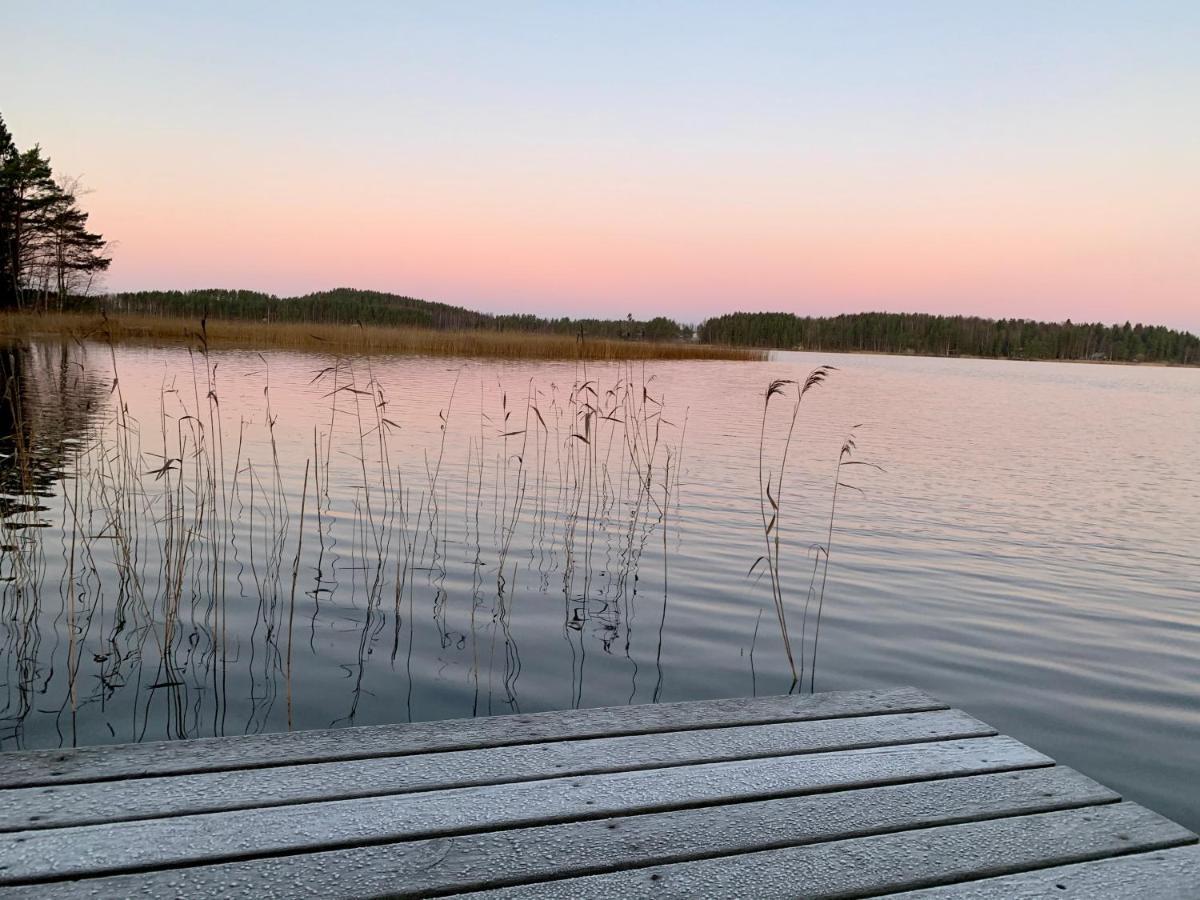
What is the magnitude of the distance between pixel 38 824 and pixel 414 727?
0.91 meters

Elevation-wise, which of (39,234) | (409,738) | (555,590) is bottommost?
(555,590)

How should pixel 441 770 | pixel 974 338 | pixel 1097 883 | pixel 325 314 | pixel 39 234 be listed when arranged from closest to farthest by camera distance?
pixel 1097 883, pixel 441 770, pixel 39 234, pixel 325 314, pixel 974 338

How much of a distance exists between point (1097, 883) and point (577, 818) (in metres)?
1.10

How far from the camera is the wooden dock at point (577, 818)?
5.43 feet

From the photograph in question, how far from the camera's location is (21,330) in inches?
1031

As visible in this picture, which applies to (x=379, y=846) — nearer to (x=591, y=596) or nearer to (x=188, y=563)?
(x=591, y=596)

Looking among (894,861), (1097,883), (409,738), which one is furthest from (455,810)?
(1097,883)

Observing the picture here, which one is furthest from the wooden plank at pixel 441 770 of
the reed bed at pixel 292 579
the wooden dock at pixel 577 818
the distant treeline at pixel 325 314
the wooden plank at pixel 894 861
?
the distant treeline at pixel 325 314

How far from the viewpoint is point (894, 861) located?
5.86 ft

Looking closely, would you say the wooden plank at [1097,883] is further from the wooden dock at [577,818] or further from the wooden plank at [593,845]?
the wooden plank at [593,845]

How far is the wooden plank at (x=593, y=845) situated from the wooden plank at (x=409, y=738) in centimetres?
48

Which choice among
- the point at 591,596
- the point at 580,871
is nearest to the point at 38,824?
the point at 580,871

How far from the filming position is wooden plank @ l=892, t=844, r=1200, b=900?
5.56 ft

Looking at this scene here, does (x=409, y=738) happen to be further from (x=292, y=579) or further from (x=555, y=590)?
(x=555, y=590)
